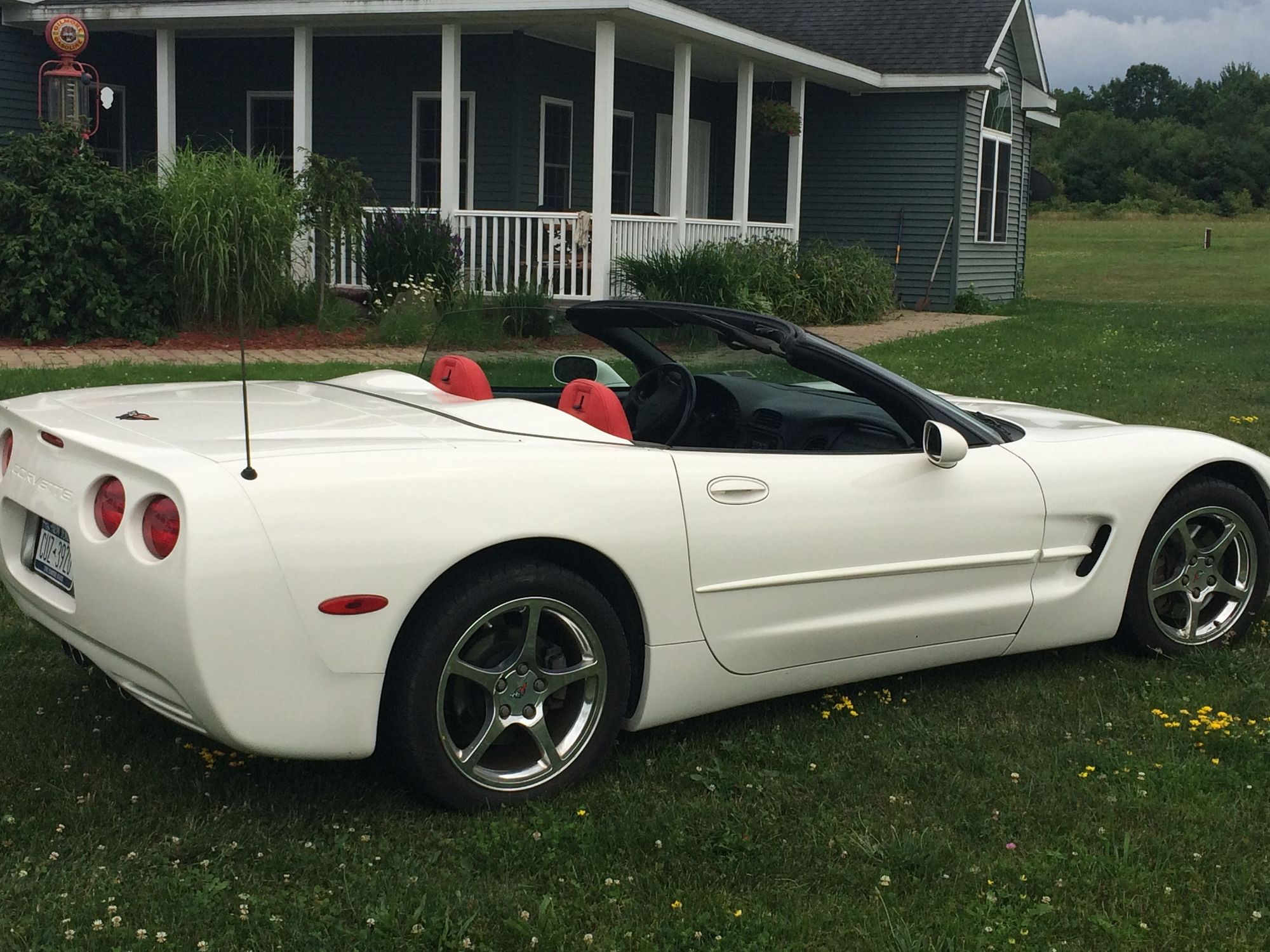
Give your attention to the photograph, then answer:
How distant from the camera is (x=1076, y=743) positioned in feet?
13.3

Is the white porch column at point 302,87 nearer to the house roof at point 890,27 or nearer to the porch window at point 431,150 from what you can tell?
the porch window at point 431,150

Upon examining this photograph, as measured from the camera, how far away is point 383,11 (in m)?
15.1

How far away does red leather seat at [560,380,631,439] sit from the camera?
3.93 meters

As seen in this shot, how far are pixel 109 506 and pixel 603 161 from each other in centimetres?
1243

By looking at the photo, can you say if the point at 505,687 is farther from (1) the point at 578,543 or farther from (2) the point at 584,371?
(2) the point at 584,371

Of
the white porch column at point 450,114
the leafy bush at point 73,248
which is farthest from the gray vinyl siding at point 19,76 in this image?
the white porch column at point 450,114

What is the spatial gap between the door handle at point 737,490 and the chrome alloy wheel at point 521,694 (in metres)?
0.51

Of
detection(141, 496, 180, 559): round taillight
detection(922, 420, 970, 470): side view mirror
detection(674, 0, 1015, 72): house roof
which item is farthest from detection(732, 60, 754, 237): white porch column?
detection(141, 496, 180, 559): round taillight

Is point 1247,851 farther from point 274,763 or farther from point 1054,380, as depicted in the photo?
point 1054,380

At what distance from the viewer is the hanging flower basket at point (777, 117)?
19.7 metres

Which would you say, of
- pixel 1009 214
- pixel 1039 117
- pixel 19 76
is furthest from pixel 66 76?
pixel 1039 117

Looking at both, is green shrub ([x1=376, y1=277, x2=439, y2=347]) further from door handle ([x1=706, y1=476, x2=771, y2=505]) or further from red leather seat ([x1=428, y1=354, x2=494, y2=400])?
door handle ([x1=706, y1=476, x2=771, y2=505])

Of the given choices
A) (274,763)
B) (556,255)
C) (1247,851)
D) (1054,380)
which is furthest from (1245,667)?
(556,255)

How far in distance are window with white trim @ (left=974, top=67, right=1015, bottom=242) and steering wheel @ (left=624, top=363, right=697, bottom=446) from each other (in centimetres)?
1962
